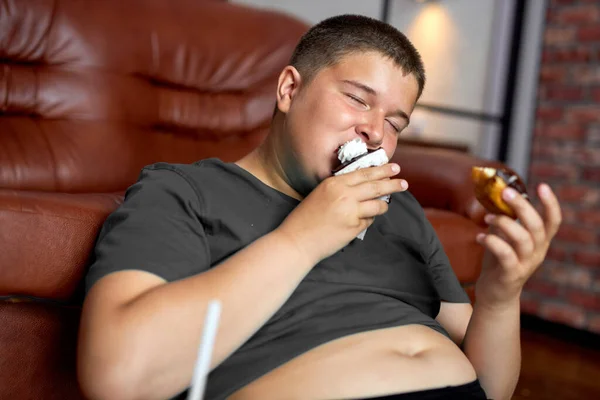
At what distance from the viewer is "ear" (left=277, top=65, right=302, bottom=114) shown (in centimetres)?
108

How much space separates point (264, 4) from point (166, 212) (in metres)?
2.08

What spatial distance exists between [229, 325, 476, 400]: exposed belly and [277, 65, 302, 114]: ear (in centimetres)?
40

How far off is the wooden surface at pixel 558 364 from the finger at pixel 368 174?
1.47m

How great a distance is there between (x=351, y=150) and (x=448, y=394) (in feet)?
1.20

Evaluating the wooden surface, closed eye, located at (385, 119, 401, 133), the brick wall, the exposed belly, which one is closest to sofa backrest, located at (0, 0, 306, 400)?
the exposed belly

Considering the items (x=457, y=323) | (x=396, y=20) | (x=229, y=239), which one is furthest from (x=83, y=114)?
(x=396, y=20)

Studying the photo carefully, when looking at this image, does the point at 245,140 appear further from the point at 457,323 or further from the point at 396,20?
the point at 396,20

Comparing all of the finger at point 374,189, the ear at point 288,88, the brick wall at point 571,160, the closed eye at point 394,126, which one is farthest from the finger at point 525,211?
the brick wall at point 571,160

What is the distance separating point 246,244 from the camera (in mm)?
923

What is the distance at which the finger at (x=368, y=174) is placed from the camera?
2.92 feet

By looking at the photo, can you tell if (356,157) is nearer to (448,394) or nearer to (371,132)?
(371,132)

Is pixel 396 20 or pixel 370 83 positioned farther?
pixel 396 20

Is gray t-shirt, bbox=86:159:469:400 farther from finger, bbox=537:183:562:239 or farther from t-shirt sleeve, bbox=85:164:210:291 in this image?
finger, bbox=537:183:562:239

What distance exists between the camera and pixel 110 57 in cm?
176
